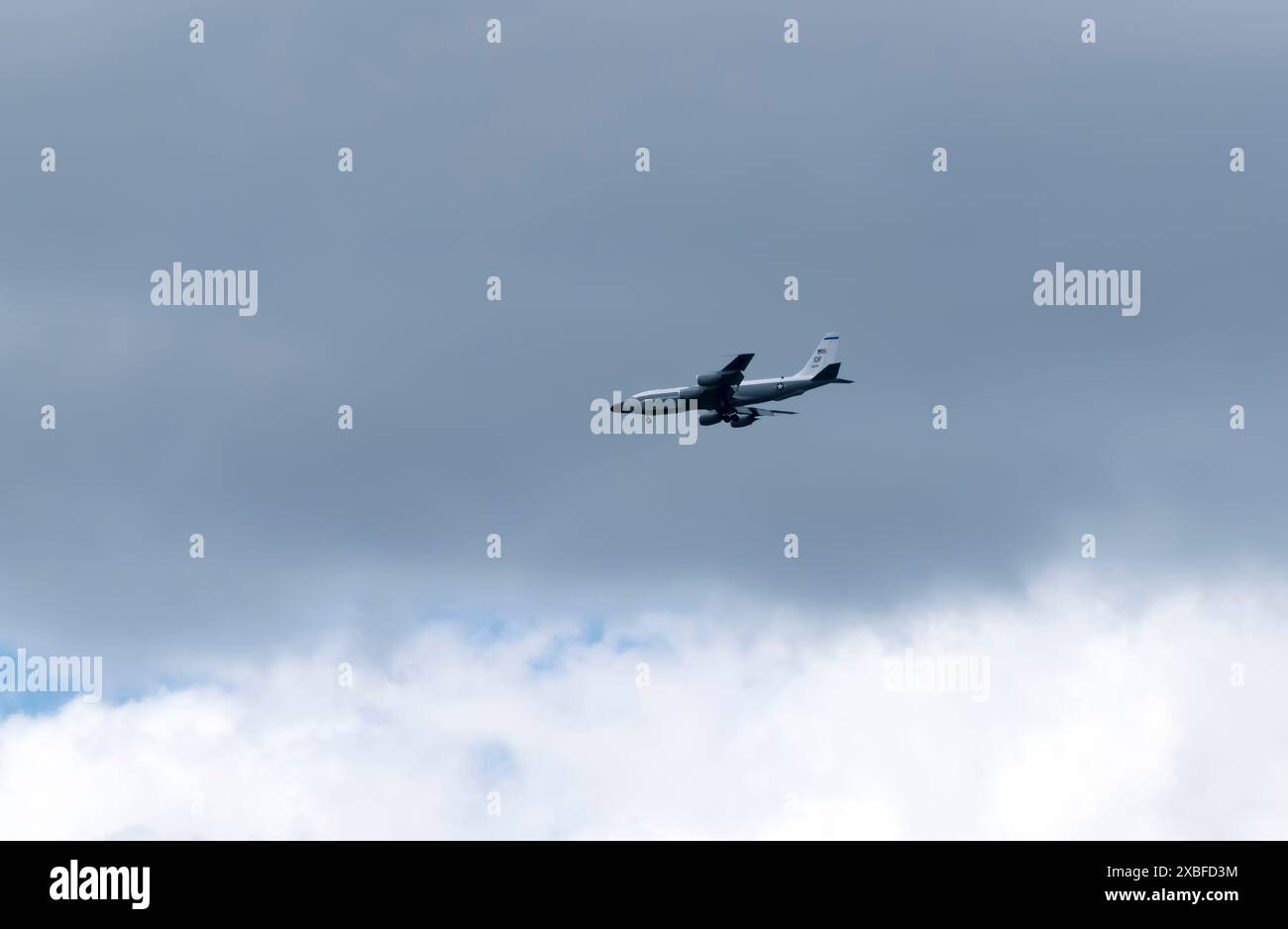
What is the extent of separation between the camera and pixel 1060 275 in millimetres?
172375
